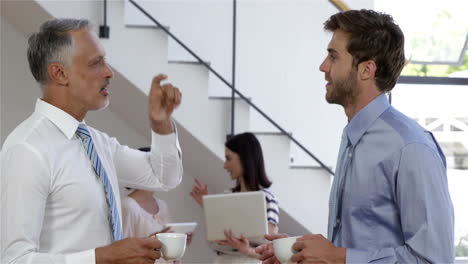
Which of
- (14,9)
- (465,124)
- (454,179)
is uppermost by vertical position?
(14,9)

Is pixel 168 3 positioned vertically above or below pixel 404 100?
above

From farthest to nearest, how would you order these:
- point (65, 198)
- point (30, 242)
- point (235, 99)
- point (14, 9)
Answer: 1. point (14, 9)
2. point (235, 99)
3. point (65, 198)
4. point (30, 242)

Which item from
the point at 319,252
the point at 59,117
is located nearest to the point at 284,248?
the point at 319,252

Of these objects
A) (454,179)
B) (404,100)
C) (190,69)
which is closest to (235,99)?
(190,69)

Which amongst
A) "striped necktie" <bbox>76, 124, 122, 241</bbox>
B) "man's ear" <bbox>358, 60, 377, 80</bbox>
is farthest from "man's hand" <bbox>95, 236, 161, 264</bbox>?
"man's ear" <bbox>358, 60, 377, 80</bbox>

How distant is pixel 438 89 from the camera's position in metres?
5.44

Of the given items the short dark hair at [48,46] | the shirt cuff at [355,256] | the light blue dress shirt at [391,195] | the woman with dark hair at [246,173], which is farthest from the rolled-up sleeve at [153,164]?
the woman with dark hair at [246,173]

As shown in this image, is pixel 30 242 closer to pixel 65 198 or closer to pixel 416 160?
pixel 65 198

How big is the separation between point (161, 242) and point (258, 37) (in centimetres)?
390

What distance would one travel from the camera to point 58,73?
2.21m

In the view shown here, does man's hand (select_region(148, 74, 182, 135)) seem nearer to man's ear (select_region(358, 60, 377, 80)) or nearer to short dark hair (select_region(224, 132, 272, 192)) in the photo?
man's ear (select_region(358, 60, 377, 80))

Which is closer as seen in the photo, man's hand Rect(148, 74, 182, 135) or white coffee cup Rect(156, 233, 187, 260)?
white coffee cup Rect(156, 233, 187, 260)

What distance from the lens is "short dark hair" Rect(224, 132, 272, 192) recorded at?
439 cm

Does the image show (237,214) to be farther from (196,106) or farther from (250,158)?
(196,106)
